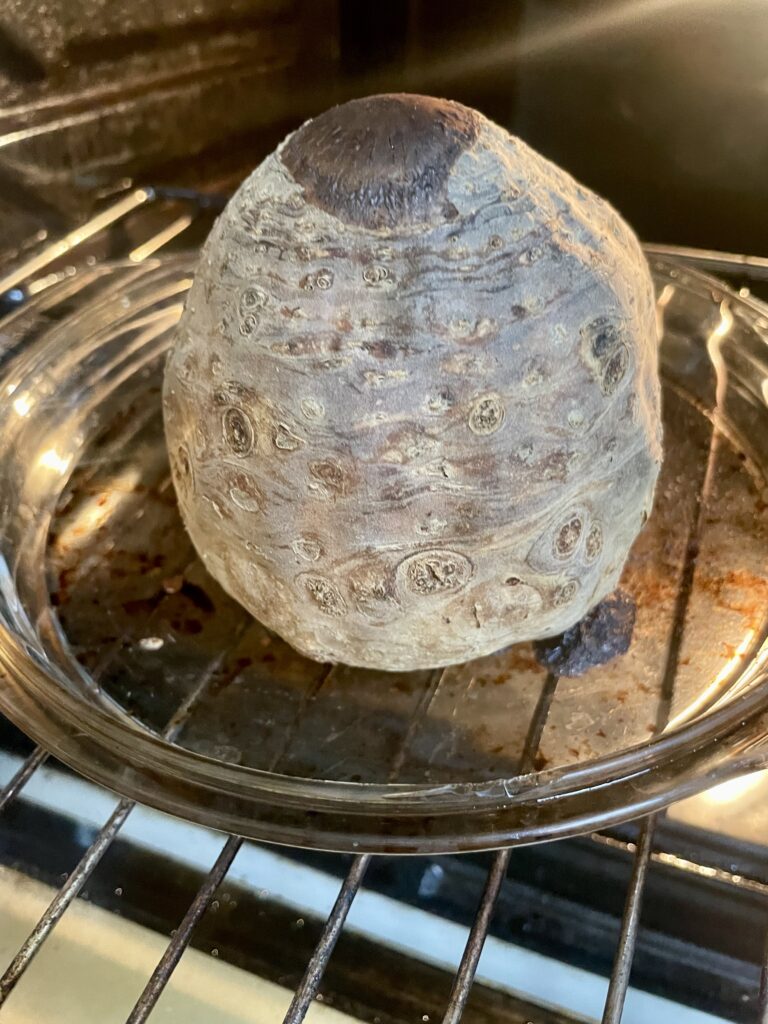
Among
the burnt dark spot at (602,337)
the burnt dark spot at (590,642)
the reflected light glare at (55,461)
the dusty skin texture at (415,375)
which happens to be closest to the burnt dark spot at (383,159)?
the dusty skin texture at (415,375)

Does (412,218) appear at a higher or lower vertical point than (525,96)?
lower

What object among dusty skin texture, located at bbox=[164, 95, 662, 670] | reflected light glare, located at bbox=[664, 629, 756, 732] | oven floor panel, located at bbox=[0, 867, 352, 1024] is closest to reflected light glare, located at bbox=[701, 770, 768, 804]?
reflected light glare, located at bbox=[664, 629, 756, 732]

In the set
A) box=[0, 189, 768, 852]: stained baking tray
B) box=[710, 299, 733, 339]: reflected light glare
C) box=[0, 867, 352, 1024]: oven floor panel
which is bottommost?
box=[0, 867, 352, 1024]: oven floor panel

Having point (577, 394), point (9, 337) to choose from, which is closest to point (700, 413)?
point (577, 394)

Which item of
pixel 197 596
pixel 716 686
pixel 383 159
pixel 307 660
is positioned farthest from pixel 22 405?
pixel 716 686

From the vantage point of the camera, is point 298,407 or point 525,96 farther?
point 525,96

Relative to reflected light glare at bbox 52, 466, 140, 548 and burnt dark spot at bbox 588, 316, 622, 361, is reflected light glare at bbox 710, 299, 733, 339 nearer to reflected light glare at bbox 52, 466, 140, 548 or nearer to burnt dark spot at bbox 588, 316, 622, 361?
burnt dark spot at bbox 588, 316, 622, 361

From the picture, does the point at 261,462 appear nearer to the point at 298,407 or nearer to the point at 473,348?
the point at 298,407
